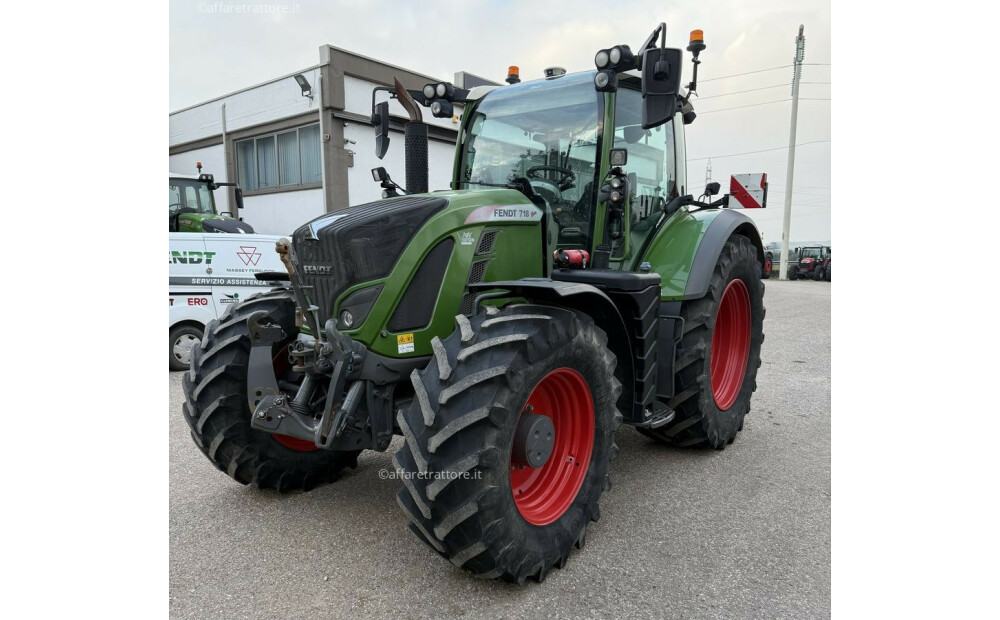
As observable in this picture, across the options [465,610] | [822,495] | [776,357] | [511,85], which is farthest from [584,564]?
[776,357]

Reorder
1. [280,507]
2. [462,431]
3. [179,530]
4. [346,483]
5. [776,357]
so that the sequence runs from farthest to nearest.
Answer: [776,357], [346,483], [280,507], [179,530], [462,431]

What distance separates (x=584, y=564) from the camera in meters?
2.70

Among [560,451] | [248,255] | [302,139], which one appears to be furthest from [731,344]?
[302,139]

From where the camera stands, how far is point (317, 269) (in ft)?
9.38

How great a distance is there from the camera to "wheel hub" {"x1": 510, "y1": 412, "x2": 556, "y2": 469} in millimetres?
2555

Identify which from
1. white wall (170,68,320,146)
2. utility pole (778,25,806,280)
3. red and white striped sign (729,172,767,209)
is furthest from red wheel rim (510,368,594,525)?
utility pole (778,25,806,280)

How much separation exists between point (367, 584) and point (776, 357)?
247 inches

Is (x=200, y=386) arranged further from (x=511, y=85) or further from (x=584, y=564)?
(x=511, y=85)

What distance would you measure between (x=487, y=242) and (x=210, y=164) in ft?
52.3

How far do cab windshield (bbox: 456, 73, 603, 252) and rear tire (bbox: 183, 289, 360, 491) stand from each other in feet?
5.10

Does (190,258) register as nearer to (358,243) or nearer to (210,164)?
(358,243)

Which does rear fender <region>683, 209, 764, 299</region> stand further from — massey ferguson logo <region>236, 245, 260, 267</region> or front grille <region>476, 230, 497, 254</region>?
massey ferguson logo <region>236, 245, 260, 267</region>

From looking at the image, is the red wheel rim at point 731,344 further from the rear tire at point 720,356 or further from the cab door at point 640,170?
the cab door at point 640,170

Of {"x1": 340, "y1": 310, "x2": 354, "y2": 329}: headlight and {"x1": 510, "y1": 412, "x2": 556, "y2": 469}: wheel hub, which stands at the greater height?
{"x1": 340, "y1": 310, "x2": 354, "y2": 329}: headlight
